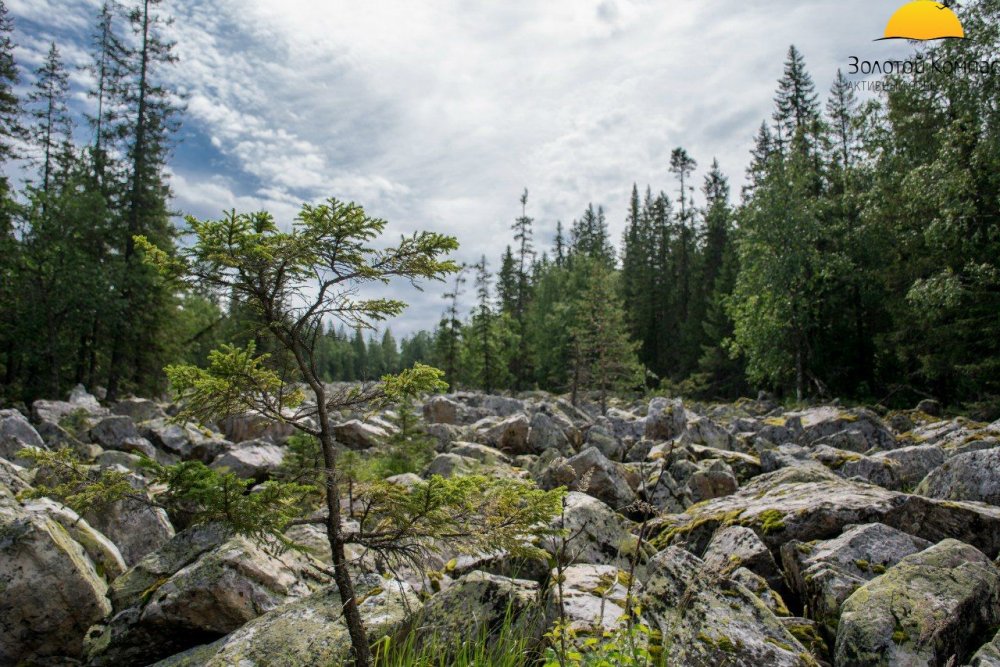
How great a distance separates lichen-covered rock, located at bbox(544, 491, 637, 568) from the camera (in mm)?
5891

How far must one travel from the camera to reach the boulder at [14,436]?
35.4 feet

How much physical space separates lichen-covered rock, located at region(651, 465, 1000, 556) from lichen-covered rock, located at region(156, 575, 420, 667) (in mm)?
3578

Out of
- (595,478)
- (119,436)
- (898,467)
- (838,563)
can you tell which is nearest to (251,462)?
(119,436)

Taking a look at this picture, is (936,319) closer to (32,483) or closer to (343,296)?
(343,296)

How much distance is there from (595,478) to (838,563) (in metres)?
4.75

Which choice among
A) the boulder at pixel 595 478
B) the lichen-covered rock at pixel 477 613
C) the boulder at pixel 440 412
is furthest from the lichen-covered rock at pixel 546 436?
the lichen-covered rock at pixel 477 613

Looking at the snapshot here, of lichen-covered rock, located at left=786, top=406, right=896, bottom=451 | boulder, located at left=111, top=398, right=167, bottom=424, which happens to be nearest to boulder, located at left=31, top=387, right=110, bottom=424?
boulder, located at left=111, top=398, right=167, bottom=424

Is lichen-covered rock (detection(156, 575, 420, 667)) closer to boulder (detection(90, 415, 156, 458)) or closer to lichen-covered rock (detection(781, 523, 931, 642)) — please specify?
lichen-covered rock (detection(781, 523, 931, 642))

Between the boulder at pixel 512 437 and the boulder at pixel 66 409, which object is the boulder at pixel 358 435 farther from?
the boulder at pixel 66 409

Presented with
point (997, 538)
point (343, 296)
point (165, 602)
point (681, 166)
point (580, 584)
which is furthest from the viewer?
point (681, 166)

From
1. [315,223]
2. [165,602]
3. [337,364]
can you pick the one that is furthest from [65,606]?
[337,364]

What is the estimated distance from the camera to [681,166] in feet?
180

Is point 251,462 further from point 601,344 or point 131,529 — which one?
point 601,344

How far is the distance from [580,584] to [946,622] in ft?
8.01
